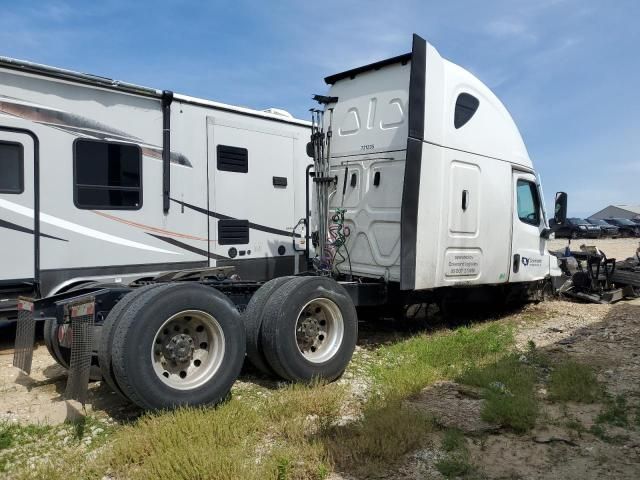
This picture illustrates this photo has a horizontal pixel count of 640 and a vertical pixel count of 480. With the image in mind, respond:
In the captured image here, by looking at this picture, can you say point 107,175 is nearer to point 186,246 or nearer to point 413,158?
point 186,246

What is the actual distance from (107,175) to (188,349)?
3.29 meters

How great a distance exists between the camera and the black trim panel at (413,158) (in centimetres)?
617

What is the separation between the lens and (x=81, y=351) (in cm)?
423

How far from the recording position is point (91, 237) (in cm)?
670

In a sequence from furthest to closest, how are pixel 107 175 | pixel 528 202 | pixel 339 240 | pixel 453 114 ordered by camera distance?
1. pixel 528 202
2. pixel 339 240
3. pixel 107 175
4. pixel 453 114

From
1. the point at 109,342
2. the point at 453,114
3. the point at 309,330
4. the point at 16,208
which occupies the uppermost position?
the point at 453,114

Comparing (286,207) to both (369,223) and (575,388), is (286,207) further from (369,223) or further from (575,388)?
(575,388)

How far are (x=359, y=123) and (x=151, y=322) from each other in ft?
13.1

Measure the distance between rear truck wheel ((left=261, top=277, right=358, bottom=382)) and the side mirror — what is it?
15.0 ft

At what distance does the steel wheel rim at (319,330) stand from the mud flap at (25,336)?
2.39m

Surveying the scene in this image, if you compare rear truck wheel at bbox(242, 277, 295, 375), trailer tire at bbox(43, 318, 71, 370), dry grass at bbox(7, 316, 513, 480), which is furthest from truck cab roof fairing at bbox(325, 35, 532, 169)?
trailer tire at bbox(43, 318, 71, 370)

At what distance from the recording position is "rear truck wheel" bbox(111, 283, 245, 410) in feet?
13.4

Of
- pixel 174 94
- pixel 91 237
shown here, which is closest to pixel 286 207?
pixel 174 94

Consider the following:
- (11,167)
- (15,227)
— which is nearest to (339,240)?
(15,227)
